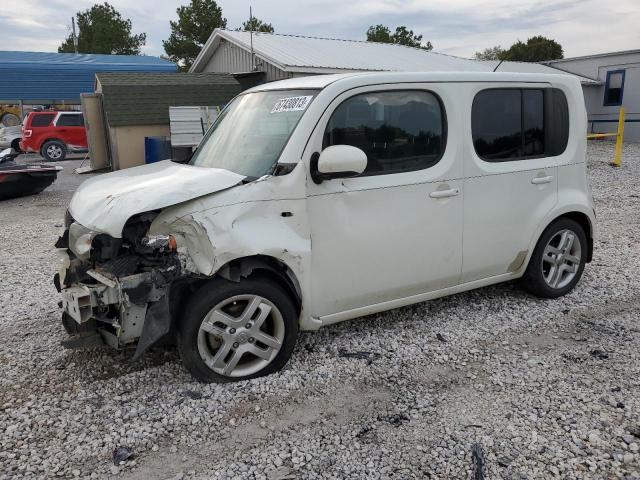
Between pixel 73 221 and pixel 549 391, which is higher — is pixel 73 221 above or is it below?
above

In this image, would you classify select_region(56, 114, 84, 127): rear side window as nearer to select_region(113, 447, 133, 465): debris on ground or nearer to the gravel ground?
the gravel ground

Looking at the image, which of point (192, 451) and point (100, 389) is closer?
point (192, 451)

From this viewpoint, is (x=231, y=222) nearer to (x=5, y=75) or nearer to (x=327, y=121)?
(x=327, y=121)

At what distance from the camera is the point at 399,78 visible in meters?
3.68

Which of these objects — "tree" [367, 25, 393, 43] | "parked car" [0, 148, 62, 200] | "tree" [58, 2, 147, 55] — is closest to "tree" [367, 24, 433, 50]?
"tree" [367, 25, 393, 43]

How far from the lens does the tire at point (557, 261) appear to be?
183 inches

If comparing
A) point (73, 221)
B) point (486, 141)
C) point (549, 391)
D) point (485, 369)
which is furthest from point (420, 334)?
point (73, 221)

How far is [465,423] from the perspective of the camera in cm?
299

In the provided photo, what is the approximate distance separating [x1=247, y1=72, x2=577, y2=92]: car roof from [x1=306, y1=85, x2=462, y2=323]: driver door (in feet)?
0.23

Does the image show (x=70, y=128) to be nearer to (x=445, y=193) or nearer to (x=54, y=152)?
(x=54, y=152)

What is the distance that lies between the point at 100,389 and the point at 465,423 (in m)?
2.30

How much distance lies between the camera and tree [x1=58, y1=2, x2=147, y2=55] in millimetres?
46156

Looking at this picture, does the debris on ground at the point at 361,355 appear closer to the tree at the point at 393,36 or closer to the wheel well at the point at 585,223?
the wheel well at the point at 585,223

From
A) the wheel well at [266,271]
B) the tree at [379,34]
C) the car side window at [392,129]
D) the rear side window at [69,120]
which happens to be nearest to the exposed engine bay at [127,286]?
A: the wheel well at [266,271]
